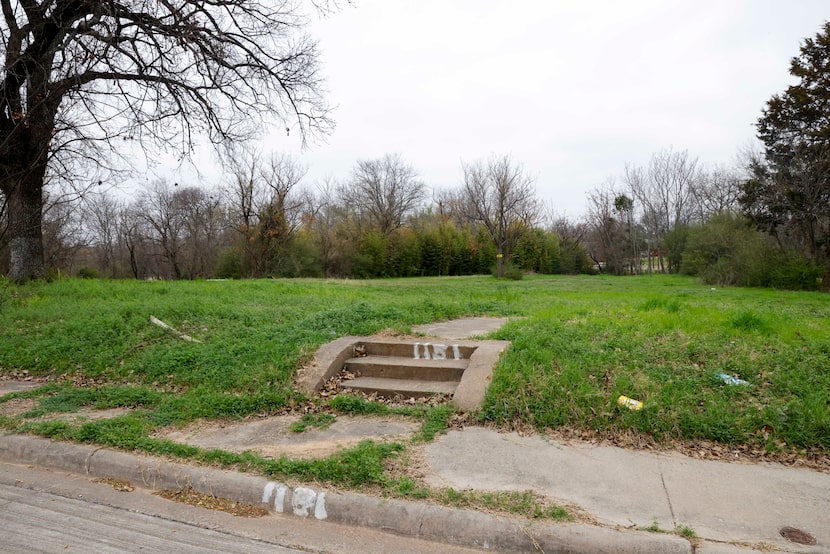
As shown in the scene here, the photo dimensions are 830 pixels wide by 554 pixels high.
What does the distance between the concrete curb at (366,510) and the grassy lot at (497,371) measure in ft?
0.59

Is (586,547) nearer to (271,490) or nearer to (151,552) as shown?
(271,490)

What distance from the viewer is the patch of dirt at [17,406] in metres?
5.06

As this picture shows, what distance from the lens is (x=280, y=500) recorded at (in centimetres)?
337

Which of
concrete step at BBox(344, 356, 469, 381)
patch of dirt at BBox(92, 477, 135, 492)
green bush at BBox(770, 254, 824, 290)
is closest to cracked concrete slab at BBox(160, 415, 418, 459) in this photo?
patch of dirt at BBox(92, 477, 135, 492)

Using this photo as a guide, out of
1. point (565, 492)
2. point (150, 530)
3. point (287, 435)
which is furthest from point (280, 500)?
point (565, 492)

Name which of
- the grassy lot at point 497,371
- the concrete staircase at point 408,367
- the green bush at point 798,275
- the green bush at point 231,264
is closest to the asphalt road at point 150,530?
the grassy lot at point 497,371


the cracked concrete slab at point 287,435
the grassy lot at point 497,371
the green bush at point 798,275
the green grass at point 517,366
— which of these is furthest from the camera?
the green bush at point 798,275

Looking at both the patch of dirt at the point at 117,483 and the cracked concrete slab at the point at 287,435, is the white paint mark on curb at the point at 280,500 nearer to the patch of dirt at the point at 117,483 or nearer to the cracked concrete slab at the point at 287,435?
the cracked concrete slab at the point at 287,435

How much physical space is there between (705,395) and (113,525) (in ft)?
16.0

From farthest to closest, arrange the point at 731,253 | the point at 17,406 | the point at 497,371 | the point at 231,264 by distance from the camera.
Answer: the point at 231,264, the point at 731,253, the point at 17,406, the point at 497,371

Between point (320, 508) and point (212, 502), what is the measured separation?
825mm

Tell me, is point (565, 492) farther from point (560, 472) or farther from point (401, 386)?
point (401, 386)

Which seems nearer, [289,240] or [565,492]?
[565,492]

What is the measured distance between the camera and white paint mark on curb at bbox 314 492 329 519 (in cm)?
325
